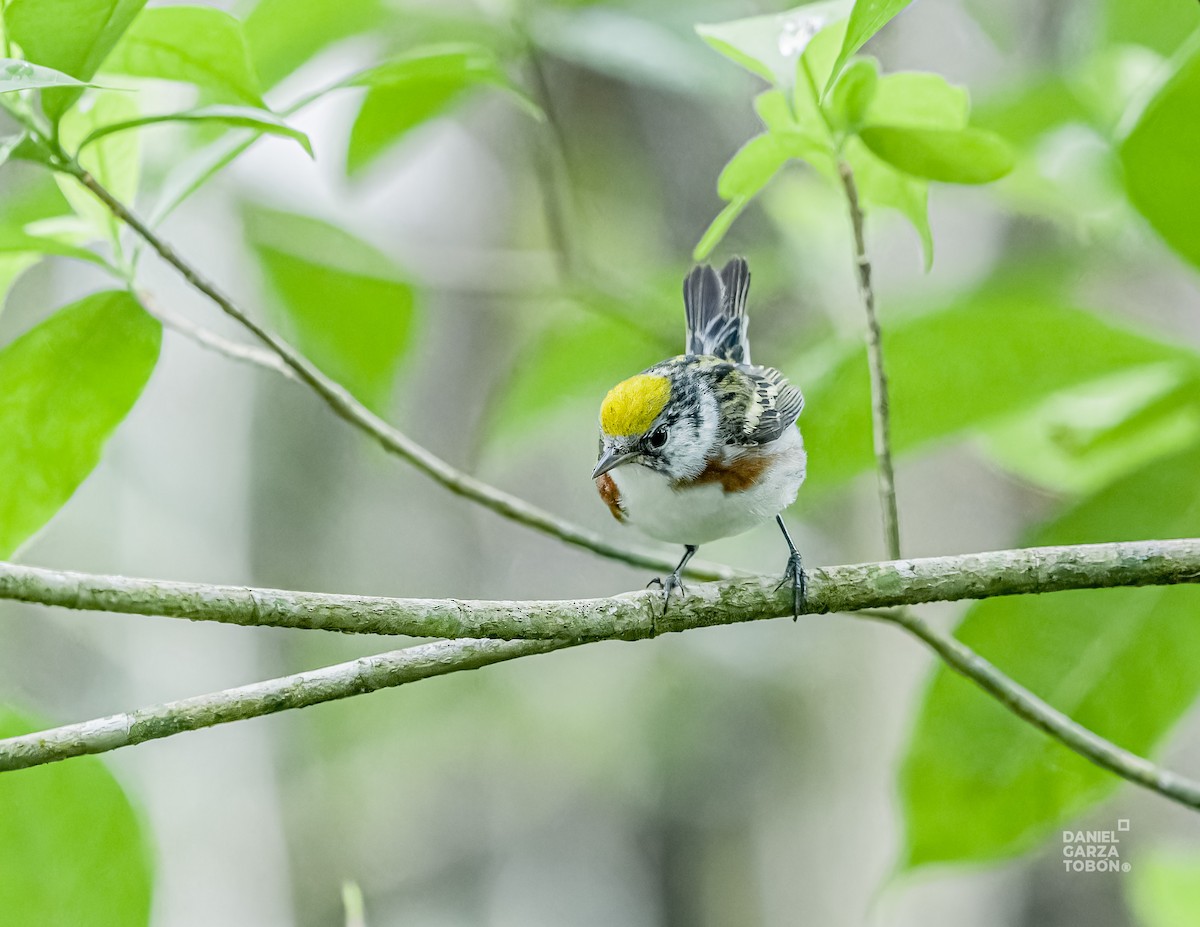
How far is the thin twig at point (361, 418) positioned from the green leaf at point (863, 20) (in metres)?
0.78

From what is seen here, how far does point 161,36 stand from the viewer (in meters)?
1.55

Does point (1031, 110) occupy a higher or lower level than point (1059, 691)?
higher

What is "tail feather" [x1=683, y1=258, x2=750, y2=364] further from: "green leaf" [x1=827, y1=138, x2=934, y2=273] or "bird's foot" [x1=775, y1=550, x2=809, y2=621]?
"bird's foot" [x1=775, y1=550, x2=809, y2=621]

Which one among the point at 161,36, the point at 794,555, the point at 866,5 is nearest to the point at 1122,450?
the point at 794,555

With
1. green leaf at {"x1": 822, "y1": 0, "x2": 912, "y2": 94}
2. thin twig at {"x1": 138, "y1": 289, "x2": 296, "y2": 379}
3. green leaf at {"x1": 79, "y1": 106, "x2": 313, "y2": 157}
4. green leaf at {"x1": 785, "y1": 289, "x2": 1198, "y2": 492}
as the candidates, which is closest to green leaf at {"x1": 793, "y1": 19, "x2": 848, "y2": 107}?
green leaf at {"x1": 822, "y1": 0, "x2": 912, "y2": 94}

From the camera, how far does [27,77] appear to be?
114 centimetres

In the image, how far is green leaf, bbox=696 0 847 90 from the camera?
1566 mm

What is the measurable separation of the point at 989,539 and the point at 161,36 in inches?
140

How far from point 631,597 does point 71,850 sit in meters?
0.70

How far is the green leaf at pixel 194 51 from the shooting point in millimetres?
1510

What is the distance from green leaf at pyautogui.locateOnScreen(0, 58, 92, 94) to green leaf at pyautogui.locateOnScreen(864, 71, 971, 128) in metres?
1.03

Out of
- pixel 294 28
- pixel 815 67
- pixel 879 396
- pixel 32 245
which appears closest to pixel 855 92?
pixel 815 67

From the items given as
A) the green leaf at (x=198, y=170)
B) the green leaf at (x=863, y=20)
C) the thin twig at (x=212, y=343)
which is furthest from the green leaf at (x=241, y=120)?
the green leaf at (x=863, y=20)

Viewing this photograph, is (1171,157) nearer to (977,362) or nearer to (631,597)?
(977,362)
